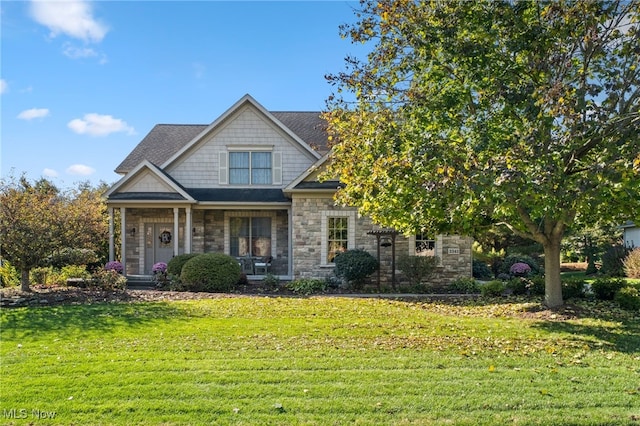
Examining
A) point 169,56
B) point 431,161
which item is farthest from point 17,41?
point 431,161

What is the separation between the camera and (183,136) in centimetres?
2311

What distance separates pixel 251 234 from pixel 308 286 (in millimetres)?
4953

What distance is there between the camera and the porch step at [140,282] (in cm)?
1688

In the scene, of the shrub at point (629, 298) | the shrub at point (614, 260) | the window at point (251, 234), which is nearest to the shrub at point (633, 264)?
the shrub at point (614, 260)

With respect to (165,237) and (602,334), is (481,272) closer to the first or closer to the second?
(602,334)

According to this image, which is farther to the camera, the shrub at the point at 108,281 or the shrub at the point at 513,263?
the shrub at the point at 513,263

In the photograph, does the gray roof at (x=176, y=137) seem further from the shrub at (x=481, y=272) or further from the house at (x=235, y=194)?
the shrub at (x=481, y=272)

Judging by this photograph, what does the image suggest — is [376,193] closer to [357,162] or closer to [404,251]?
[357,162]

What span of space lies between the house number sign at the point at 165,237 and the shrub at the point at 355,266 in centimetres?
778

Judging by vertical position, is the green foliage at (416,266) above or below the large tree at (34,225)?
below

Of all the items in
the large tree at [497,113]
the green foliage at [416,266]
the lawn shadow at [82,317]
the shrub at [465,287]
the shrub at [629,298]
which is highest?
the large tree at [497,113]

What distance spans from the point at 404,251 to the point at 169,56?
1029 cm

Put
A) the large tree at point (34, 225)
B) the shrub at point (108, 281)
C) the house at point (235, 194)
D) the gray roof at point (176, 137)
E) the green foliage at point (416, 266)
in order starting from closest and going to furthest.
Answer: the large tree at point (34, 225)
the shrub at point (108, 281)
the green foliage at point (416, 266)
the house at point (235, 194)
the gray roof at point (176, 137)

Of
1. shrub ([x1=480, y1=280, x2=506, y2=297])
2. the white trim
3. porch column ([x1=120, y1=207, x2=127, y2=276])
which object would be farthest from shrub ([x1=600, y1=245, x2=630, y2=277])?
porch column ([x1=120, y1=207, x2=127, y2=276])
